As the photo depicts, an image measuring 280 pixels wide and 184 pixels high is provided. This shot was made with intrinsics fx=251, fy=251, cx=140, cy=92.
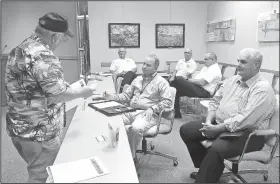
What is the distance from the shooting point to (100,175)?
3.37 feet

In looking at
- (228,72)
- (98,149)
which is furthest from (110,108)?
(228,72)

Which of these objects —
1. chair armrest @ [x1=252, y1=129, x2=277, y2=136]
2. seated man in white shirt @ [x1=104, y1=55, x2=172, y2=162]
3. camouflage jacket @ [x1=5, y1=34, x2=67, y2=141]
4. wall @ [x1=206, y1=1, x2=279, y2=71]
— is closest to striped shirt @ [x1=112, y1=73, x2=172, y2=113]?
seated man in white shirt @ [x1=104, y1=55, x2=172, y2=162]

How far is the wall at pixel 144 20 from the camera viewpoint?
550cm

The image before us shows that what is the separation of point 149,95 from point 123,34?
3.43m

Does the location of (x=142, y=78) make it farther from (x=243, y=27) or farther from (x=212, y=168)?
(x=243, y=27)

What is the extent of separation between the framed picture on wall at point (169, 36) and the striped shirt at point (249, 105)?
146 inches

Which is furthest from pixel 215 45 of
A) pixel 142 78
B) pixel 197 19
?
pixel 142 78

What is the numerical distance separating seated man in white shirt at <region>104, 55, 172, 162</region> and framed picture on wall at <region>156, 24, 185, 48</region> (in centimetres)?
325

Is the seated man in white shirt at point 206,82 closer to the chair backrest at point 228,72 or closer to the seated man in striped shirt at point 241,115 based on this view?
the chair backrest at point 228,72

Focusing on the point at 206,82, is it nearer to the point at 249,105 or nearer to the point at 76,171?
the point at 249,105

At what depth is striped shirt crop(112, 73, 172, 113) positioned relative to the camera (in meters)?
2.31

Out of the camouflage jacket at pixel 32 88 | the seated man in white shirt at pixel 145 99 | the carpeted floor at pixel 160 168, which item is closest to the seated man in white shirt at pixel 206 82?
the carpeted floor at pixel 160 168

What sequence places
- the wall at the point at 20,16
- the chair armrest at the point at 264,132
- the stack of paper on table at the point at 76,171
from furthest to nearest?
the wall at the point at 20,16 → the chair armrest at the point at 264,132 → the stack of paper on table at the point at 76,171

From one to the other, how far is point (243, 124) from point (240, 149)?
0.18 metres
